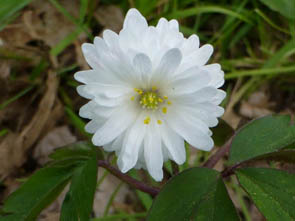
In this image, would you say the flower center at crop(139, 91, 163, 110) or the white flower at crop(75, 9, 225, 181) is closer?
the white flower at crop(75, 9, 225, 181)

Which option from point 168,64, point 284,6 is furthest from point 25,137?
point 284,6

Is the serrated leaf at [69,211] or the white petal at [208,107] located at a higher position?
the white petal at [208,107]

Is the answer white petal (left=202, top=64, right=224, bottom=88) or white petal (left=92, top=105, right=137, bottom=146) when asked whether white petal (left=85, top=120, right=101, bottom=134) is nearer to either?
white petal (left=92, top=105, right=137, bottom=146)

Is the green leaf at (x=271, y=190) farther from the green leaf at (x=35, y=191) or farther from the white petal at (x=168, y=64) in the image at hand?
the green leaf at (x=35, y=191)

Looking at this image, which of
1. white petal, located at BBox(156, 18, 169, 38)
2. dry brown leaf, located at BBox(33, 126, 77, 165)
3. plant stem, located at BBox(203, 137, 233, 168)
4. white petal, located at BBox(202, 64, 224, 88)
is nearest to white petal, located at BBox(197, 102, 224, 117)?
white petal, located at BBox(202, 64, 224, 88)

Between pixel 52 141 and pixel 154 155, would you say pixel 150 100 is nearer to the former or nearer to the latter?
pixel 154 155

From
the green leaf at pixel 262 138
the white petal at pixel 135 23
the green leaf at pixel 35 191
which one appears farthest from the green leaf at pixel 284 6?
the green leaf at pixel 35 191

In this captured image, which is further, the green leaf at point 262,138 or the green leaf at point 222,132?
the green leaf at point 222,132
